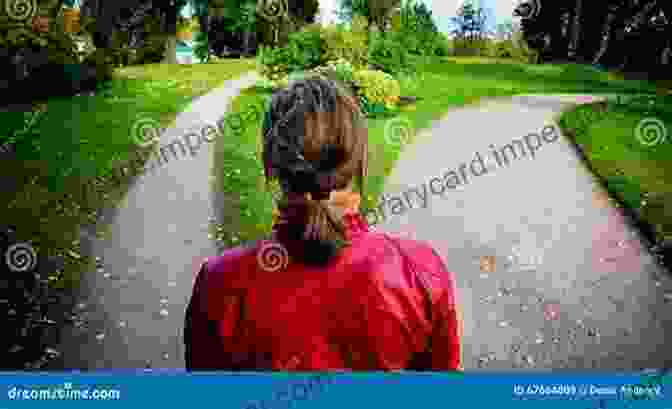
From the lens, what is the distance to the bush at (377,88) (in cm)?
327

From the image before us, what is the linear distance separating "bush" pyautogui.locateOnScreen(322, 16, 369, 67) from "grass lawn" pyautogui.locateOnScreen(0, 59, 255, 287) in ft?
1.29

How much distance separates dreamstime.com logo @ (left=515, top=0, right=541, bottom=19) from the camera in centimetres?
341

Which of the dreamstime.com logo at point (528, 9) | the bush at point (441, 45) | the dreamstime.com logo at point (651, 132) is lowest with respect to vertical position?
the dreamstime.com logo at point (651, 132)

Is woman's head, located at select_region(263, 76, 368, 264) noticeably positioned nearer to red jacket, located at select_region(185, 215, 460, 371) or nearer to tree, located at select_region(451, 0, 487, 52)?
red jacket, located at select_region(185, 215, 460, 371)

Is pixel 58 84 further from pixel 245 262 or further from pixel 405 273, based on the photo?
pixel 405 273

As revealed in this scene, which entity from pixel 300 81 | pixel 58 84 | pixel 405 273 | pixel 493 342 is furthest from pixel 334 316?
pixel 58 84

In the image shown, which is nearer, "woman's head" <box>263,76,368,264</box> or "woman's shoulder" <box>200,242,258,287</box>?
"woman's head" <box>263,76,368,264</box>

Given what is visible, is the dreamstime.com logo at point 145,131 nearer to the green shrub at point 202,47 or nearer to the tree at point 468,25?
the green shrub at point 202,47

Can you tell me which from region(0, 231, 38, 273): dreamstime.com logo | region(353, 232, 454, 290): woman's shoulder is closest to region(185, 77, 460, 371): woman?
region(353, 232, 454, 290): woman's shoulder

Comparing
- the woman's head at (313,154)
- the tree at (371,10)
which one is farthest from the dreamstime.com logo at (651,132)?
the woman's head at (313,154)

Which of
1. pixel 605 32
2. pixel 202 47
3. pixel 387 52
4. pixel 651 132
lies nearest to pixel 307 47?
pixel 387 52

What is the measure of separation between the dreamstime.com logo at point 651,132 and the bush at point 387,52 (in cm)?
115

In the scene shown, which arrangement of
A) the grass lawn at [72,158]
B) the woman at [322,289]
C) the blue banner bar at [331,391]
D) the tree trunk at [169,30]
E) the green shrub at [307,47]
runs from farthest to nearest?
the tree trunk at [169,30] → the green shrub at [307,47] → the grass lawn at [72,158] → the blue banner bar at [331,391] → the woman at [322,289]

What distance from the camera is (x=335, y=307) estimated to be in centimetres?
175
